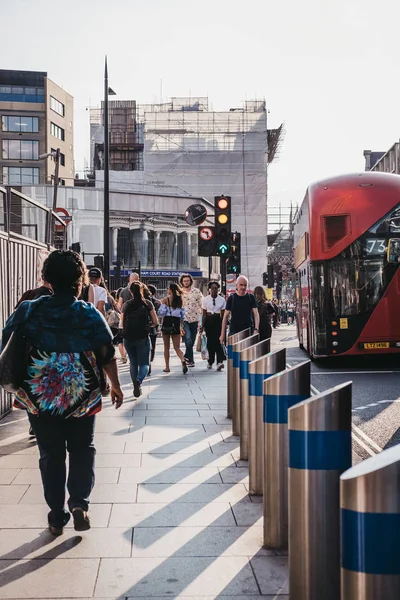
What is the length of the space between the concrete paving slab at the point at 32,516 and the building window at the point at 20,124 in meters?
72.7

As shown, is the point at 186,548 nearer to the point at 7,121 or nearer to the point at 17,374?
the point at 17,374

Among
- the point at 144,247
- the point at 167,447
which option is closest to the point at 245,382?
the point at 167,447

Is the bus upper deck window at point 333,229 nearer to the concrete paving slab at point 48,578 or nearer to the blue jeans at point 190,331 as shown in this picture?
the blue jeans at point 190,331

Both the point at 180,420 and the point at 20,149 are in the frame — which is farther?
the point at 20,149

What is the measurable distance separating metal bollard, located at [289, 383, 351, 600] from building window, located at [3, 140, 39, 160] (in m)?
73.8

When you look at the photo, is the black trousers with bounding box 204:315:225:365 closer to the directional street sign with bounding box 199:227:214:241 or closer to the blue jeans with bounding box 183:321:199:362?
the blue jeans with bounding box 183:321:199:362

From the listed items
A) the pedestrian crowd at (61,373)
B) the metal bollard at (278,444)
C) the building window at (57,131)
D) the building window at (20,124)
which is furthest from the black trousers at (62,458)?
the building window at (57,131)

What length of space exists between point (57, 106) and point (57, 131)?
8.14ft

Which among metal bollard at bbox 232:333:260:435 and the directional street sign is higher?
the directional street sign

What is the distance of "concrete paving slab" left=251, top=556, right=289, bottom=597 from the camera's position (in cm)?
388

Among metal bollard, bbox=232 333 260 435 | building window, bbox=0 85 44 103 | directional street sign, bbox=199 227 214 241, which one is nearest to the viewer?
metal bollard, bbox=232 333 260 435

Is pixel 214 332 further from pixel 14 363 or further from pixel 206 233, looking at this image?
pixel 14 363

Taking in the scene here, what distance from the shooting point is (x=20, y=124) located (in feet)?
245

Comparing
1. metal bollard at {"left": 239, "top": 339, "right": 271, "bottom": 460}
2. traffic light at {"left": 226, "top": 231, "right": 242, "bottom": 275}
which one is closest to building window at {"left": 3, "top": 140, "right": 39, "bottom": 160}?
traffic light at {"left": 226, "top": 231, "right": 242, "bottom": 275}
